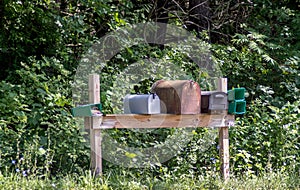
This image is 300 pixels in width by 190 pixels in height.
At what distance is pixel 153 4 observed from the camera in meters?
7.00

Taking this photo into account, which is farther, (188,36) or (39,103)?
(188,36)

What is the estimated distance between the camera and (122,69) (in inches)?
239

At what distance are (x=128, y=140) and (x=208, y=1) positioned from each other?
3029 mm

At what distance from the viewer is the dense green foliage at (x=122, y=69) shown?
502 cm

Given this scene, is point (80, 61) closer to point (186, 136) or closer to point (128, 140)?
point (128, 140)

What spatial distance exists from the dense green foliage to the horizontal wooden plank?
52 centimetres

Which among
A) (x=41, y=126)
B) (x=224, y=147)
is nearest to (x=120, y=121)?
(x=224, y=147)

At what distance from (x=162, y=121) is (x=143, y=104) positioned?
0.82ft

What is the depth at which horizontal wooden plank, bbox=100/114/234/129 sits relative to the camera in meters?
4.18

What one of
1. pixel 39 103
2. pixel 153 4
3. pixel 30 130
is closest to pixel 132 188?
pixel 30 130

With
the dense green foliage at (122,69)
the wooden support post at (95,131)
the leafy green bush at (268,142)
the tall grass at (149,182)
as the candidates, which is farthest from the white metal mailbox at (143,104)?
the leafy green bush at (268,142)

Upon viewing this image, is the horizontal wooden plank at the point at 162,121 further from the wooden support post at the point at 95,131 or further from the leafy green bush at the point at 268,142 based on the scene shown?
the leafy green bush at the point at 268,142

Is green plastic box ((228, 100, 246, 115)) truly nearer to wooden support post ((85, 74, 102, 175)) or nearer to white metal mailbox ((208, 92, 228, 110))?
white metal mailbox ((208, 92, 228, 110))

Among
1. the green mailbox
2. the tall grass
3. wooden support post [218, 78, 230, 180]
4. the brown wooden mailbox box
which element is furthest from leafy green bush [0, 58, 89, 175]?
wooden support post [218, 78, 230, 180]
